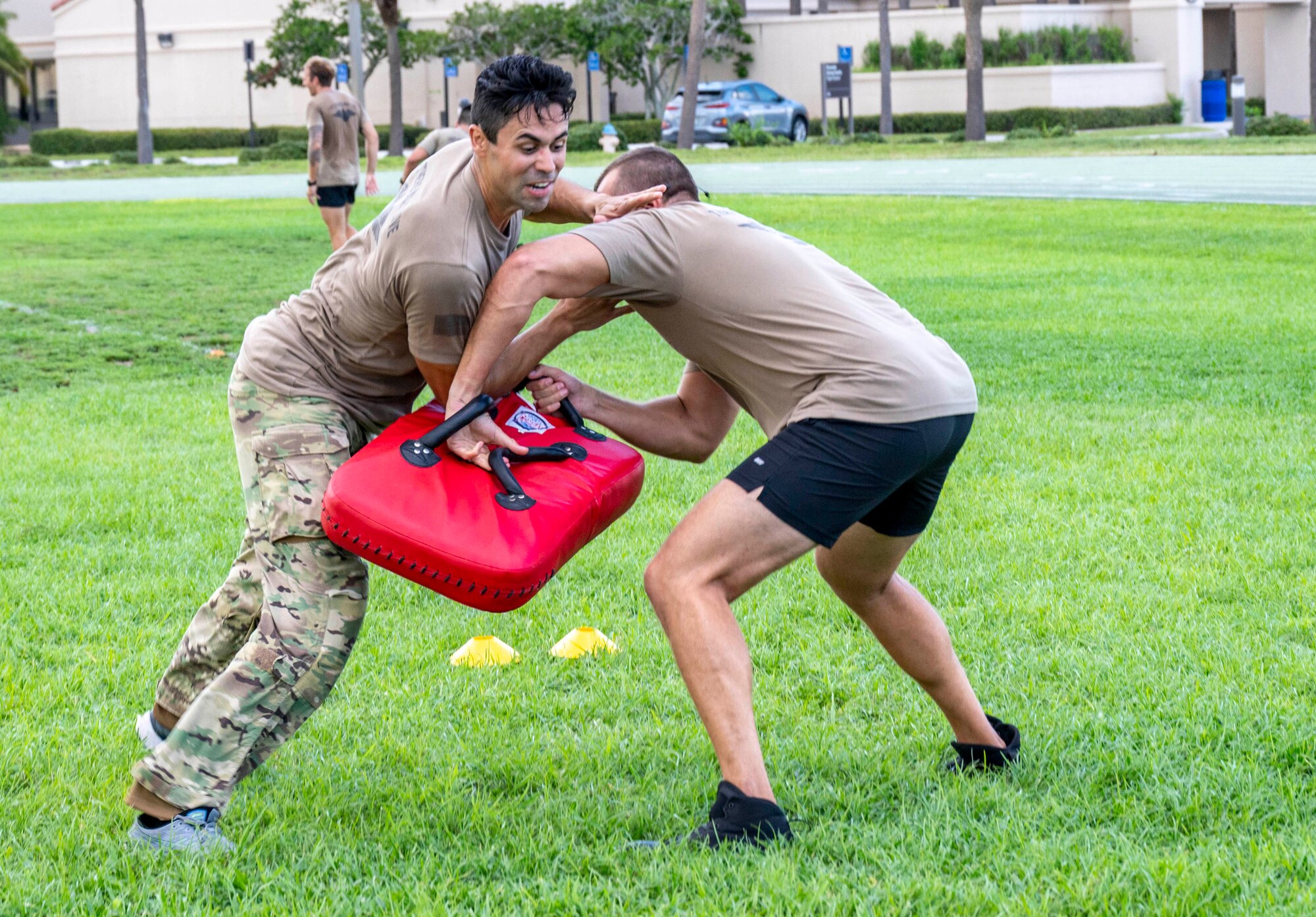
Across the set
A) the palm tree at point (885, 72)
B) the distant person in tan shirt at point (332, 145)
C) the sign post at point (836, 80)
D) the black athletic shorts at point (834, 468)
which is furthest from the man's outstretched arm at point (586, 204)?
the palm tree at point (885, 72)

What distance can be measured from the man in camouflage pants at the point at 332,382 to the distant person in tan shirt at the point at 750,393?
0.16 meters

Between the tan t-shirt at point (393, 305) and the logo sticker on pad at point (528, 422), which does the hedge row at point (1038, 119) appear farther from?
the tan t-shirt at point (393, 305)

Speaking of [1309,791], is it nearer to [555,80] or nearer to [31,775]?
[555,80]

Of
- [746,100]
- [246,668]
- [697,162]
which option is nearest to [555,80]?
[246,668]

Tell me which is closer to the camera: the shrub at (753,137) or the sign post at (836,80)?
the shrub at (753,137)

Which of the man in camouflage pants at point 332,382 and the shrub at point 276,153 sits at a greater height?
the shrub at point 276,153

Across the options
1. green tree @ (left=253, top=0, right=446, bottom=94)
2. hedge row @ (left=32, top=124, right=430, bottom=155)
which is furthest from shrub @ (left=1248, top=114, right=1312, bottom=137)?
green tree @ (left=253, top=0, right=446, bottom=94)

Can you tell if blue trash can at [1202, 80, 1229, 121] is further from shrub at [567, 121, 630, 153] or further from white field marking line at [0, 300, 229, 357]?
white field marking line at [0, 300, 229, 357]

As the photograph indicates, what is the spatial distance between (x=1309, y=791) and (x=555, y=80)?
265 centimetres

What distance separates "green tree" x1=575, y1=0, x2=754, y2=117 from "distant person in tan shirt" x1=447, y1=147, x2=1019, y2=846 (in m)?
53.4

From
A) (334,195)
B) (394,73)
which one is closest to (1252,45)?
(394,73)

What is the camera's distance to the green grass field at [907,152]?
31641 millimetres

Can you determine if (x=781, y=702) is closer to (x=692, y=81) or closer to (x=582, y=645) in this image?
(x=582, y=645)

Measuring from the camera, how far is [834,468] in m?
3.47
